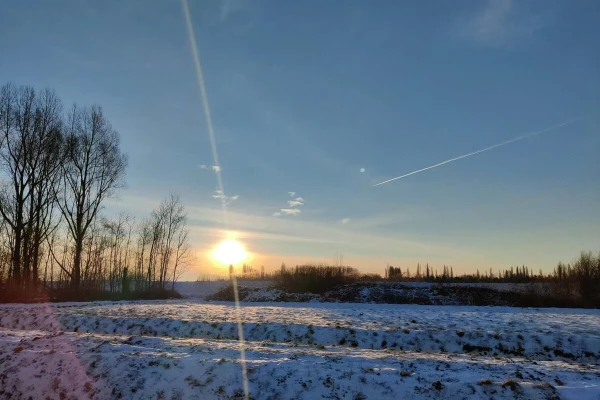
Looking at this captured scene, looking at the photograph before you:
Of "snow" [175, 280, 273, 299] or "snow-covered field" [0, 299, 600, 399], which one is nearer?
"snow-covered field" [0, 299, 600, 399]

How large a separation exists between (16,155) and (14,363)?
109ft

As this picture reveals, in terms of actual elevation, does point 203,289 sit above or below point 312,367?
below

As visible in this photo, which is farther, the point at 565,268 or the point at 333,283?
the point at 333,283

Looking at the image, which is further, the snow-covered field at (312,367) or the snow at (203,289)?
the snow at (203,289)

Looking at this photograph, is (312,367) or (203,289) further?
(203,289)

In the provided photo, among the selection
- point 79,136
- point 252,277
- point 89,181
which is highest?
point 79,136

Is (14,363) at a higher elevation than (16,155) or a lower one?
lower

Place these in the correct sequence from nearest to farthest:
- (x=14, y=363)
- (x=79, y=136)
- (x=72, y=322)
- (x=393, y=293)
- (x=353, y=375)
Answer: (x=353, y=375)
(x=14, y=363)
(x=72, y=322)
(x=393, y=293)
(x=79, y=136)

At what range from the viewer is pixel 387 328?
52.0 feet

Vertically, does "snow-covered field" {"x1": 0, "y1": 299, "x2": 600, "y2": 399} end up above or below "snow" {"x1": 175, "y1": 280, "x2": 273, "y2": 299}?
above

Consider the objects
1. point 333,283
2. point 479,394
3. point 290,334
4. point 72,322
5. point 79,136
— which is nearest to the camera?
point 479,394

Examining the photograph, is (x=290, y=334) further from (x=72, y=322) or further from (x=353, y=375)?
(x=72, y=322)

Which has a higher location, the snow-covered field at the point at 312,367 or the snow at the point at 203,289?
the snow-covered field at the point at 312,367

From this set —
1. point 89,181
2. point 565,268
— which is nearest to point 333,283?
point 565,268
